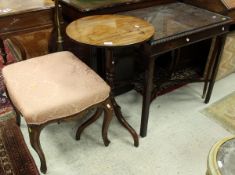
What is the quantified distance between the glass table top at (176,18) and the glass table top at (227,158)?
26.7 inches

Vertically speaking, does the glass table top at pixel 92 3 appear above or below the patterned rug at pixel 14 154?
above

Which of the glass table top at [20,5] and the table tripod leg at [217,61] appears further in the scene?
the table tripod leg at [217,61]

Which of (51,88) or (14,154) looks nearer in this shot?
(51,88)

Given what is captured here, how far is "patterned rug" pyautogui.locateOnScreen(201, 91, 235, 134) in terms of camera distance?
195cm

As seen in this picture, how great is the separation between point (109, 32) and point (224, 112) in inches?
49.8

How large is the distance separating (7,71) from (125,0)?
0.92 meters

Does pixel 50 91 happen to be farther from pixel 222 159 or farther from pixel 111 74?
pixel 222 159

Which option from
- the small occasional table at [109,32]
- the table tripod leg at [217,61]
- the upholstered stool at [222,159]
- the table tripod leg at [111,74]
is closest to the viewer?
the upholstered stool at [222,159]

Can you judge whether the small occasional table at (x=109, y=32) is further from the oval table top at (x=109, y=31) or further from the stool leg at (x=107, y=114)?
the stool leg at (x=107, y=114)

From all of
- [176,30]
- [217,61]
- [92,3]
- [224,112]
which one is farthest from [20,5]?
[224,112]

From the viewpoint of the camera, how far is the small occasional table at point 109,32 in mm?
1239

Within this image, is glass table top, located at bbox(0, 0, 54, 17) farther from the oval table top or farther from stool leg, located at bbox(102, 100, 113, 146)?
stool leg, located at bbox(102, 100, 113, 146)

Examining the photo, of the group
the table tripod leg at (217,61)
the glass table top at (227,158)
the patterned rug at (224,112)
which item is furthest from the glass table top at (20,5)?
the patterned rug at (224,112)

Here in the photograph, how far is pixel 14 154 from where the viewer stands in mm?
1624
